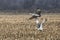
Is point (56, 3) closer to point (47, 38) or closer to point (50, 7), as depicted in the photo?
point (50, 7)

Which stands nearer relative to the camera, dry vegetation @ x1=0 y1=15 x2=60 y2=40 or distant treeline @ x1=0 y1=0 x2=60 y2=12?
dry vegetation @ x1=0 y1=15 x2=60 y2=40

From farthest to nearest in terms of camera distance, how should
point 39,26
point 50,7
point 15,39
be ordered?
point 50,7
point 39,26
point 15,39

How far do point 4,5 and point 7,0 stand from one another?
16.2ft

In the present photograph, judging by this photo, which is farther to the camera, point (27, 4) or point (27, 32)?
point (27, 4)

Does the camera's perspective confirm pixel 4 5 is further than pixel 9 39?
Yes

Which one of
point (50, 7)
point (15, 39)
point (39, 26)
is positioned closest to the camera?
point (15, 39)

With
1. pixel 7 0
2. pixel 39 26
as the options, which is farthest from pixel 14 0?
pixel 39 26

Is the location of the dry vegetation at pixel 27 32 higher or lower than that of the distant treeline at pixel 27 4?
higher

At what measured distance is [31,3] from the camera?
89312 millimetres

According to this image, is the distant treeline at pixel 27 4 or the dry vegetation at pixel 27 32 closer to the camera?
the dry vegetation at pixel 27 32

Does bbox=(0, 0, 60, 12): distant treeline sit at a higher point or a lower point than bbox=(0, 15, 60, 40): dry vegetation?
lower

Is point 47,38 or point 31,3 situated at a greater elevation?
point 47,38

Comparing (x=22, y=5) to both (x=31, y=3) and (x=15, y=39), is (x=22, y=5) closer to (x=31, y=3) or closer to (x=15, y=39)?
(x=31, y=3)

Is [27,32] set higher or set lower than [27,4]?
higher
